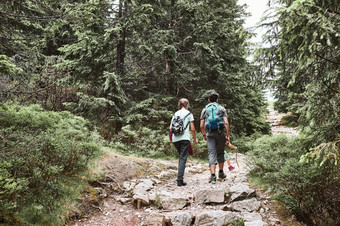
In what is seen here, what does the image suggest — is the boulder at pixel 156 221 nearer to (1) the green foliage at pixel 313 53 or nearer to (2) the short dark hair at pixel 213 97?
(1) the green foliage at pixel 313 53

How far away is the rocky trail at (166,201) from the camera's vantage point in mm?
4105

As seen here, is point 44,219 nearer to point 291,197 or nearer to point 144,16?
point 291,197

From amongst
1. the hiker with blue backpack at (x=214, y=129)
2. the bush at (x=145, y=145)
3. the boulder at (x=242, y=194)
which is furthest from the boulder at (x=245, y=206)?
the bush at (x=145, y=145)

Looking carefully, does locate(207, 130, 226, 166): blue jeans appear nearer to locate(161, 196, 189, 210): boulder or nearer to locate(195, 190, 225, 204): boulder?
locate(195, 190, 225, 204): boulder

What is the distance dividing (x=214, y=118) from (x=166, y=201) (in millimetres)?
2572

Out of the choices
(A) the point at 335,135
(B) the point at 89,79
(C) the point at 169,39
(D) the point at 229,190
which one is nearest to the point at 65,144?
(D) the point at 229,190

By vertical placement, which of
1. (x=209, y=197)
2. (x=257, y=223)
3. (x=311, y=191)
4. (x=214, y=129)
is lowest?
(x=209, y=197)

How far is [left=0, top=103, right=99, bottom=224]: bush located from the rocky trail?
63 cm

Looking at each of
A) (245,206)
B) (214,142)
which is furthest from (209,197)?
(214,142)

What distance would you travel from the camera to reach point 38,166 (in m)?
4.11

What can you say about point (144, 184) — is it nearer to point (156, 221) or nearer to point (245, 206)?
point (156, 221)

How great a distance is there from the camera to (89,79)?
10.9 meters

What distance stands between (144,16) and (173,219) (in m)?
8.50

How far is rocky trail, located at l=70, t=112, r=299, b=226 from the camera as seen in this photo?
4.11m
